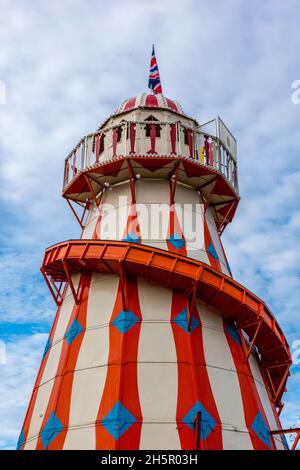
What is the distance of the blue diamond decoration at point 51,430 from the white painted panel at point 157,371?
322 cm

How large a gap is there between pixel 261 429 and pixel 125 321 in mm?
6578

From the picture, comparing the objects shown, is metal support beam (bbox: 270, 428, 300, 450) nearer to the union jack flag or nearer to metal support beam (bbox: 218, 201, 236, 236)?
metal support beam (bbox: 218, 201, 236, 236)

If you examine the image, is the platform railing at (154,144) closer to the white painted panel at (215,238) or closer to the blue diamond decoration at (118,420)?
the white painted panel at (215,238)

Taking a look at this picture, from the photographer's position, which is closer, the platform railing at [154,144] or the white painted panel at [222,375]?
the white painted panel at [222,375]

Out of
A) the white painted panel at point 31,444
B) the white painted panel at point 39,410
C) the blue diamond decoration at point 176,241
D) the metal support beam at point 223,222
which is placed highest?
the metal support beam at point 223,222

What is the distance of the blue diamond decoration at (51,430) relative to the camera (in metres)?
20.8

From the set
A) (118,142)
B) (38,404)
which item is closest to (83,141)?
(118,142)

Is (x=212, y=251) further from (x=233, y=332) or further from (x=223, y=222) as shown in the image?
(x=233, y=332)

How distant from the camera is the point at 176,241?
84.2ft

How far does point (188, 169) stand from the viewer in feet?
Answer: 87.8

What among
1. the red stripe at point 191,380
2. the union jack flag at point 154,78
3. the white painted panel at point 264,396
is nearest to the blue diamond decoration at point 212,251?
the red stripe at point 191,380

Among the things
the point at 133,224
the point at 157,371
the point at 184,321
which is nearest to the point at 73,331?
the point at 157,371

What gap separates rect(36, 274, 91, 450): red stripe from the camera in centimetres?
2083

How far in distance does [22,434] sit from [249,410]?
8930 millimetres
